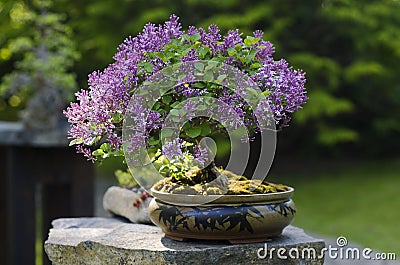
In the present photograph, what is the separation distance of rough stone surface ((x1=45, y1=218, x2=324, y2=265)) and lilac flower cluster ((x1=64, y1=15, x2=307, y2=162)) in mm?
282

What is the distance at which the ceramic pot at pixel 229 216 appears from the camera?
1.64 m

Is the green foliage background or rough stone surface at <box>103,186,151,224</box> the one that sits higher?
the green foliage background

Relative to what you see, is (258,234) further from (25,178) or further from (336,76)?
(336,76)

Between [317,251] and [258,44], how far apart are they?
0.61 metres

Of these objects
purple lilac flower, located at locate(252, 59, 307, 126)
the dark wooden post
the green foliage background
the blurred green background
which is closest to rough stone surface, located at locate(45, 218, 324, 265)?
purple lilac flower, located at locate(252, 59, 307, 126)

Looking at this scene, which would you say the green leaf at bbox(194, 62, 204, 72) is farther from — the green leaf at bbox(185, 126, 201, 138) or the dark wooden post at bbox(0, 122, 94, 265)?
the dark wooden post at bbox(0, 122, 94, 265)

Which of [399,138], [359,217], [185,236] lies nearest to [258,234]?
[185,236]

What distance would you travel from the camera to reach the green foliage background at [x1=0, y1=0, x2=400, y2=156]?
7082 millimetres

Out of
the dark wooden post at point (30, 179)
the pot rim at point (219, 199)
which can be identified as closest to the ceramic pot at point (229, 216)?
Answer: the pot rim at point (219, 199)

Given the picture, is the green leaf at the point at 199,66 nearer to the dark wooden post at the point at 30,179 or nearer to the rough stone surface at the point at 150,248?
the rough stone surface at the point at 150,248

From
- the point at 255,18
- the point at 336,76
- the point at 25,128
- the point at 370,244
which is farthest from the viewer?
the point at 336,76

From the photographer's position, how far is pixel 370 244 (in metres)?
5.11

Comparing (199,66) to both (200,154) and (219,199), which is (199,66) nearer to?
(200,154)

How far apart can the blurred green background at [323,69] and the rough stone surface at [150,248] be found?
4.53m
